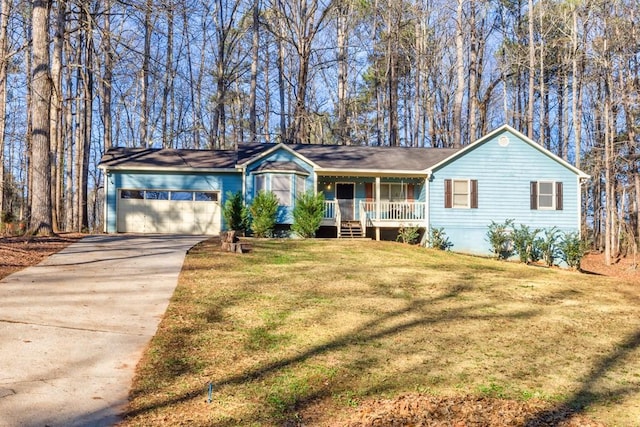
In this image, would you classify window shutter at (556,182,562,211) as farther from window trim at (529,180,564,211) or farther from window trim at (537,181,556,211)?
window trim at (537,181,556,211)

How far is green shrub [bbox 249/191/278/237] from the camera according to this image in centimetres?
1712

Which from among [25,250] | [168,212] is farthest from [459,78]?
[25,250]

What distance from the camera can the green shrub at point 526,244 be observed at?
59.0ft

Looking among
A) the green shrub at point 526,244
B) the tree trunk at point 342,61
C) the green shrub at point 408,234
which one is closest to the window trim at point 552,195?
the green shrub at point 526,244

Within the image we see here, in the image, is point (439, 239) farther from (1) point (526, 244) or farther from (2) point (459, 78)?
(2) point (459, 78)

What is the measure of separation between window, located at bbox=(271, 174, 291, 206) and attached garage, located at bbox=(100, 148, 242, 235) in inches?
72.8

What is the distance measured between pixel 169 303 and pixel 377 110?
28.6 meters

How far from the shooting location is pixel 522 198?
19.5 meters

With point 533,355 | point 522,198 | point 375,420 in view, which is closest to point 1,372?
point 375,420

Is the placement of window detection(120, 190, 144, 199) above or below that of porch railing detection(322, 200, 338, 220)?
above

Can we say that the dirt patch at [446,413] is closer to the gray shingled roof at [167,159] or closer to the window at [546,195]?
the gray shingled roof at [167,159]

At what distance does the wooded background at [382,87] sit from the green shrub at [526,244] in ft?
23.8

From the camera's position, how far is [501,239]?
18422 mm

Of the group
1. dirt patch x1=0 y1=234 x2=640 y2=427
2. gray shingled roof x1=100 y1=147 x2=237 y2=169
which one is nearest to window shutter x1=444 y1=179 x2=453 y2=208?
gray shingled roof x1=100 y1=147 x2=237 y2=169
